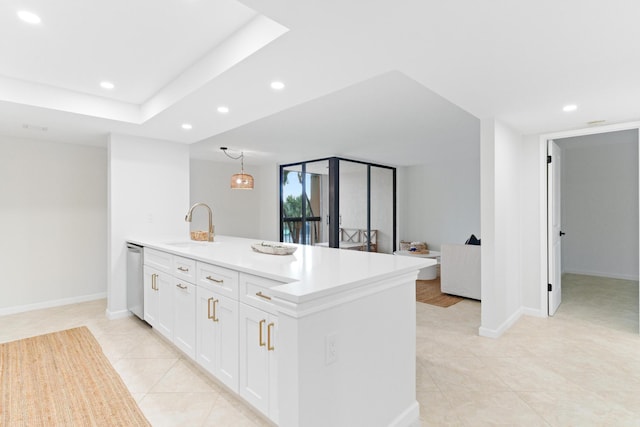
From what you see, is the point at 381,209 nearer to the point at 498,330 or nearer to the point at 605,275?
the point at 605,275

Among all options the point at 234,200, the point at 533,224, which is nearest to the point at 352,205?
the point at 234,200

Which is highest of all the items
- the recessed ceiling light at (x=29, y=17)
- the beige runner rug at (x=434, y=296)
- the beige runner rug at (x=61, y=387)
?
the recessed ceiling light at (x=29, y=17)

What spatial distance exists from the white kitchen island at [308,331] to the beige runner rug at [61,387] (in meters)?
0.53

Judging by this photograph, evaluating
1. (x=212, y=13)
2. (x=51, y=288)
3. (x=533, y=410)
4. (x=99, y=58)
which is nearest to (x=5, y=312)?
(x=51, y=288)

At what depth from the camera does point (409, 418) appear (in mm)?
1853

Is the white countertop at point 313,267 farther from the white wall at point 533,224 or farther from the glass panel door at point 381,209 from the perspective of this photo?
the glass panel door at point 381,209

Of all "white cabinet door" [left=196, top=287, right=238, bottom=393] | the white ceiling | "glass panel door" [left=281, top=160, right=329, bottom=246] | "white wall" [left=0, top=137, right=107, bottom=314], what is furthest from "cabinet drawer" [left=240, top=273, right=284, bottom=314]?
"glass panel door" [left=281, top=160, right=329, bottom=246]

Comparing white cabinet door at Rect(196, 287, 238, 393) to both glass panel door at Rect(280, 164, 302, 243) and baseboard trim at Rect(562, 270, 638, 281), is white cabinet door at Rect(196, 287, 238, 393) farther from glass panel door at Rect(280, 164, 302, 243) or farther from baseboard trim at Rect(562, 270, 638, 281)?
baseboard trim at Rect(562, 270, 638, 281)

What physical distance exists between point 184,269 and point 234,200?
4639 mm

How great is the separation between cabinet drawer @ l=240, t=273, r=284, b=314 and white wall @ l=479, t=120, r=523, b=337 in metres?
2.35

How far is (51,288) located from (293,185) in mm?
4285

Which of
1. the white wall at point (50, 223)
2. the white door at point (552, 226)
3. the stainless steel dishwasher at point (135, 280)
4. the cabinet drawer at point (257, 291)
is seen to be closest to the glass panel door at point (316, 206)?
the white wall at point (50, 223)

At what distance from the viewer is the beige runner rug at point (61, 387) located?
78.9 inches

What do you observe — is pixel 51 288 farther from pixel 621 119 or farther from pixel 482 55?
pixel 621 119
